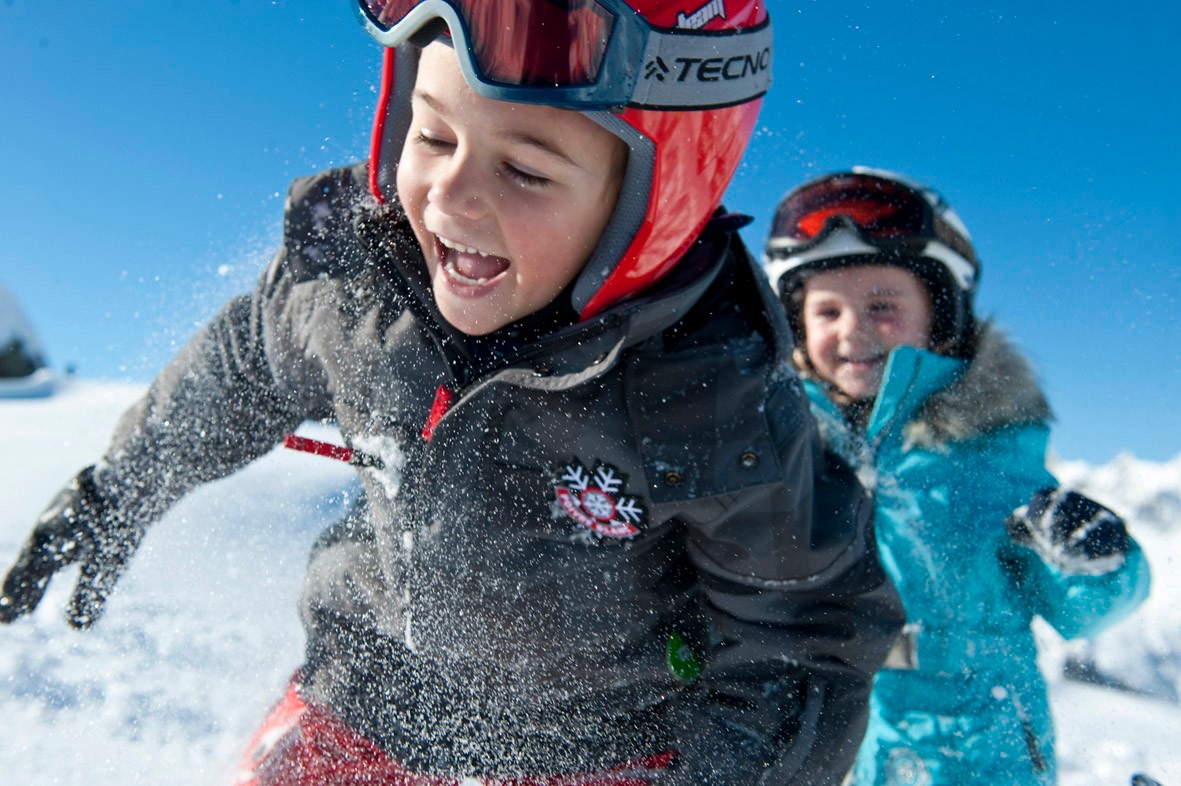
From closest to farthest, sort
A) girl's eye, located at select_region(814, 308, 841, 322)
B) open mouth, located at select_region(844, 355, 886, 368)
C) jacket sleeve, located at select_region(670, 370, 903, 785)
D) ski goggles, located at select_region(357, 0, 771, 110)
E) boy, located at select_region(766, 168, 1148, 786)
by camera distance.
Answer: ski goggles, located at select_region(357, 0, 771, 110)
jacket sleeve, located at select_region(670, 370, 903, 785)
boy, located at select_region(766, 168, 1148, 786)
open mouth, located at select_region(844, 355, 886, 368)
girl's eye, located at select_region(814, 308, 841, 322)

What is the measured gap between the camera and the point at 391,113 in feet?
6.23

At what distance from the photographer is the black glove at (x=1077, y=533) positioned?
2.56m

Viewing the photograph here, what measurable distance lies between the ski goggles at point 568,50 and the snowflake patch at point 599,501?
705mm

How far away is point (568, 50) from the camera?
1.50 metres

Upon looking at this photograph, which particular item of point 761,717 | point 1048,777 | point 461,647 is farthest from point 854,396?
point 461,647

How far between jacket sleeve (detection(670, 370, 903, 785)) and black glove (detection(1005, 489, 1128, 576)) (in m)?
1.02

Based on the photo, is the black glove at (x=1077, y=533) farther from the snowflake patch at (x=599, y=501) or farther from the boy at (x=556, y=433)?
the snowflake patch at (x=599, y=501)

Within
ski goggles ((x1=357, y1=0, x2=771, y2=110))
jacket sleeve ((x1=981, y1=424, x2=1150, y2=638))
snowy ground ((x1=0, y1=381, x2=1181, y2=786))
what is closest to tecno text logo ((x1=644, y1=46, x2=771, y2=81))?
ski goggles ((x1=357, y1=0, x2=771, y2=110))

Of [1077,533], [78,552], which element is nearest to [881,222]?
[1077,533]

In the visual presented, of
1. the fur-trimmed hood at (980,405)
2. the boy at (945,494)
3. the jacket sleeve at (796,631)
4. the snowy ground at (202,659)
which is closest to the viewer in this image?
the jacket sleeve at (796,631)

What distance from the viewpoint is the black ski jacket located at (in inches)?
65.5

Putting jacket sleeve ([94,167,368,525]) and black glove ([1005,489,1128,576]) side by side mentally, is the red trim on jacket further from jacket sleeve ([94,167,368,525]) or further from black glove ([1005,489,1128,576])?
black glove ([1005,489,1128,576])

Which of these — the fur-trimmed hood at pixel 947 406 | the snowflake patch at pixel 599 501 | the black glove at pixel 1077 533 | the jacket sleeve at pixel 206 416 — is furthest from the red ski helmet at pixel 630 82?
the black glove at pixel 1077 533

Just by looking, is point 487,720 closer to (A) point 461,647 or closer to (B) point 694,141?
(A) point 461,647
